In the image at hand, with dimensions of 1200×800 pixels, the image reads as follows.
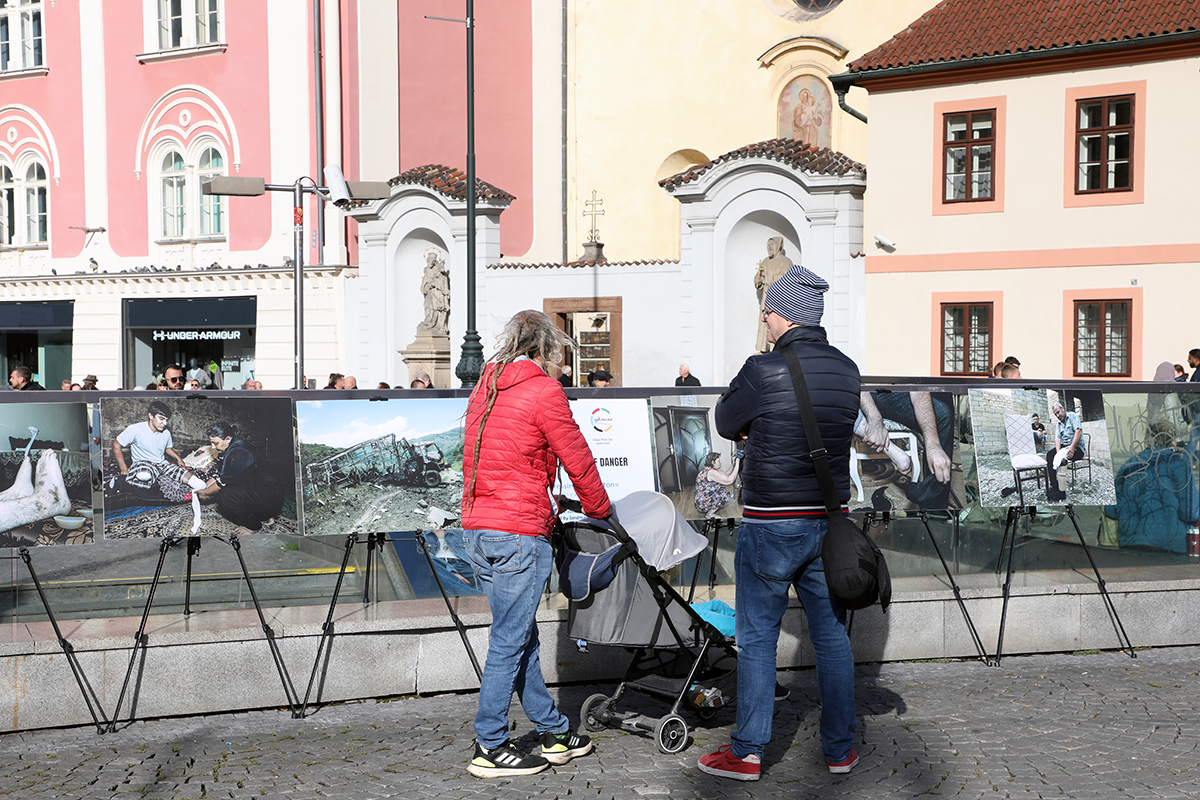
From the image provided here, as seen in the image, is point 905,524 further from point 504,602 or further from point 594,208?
point 594,208

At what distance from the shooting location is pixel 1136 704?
6500 mm

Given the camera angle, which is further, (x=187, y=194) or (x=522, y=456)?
(x=187, y=194)

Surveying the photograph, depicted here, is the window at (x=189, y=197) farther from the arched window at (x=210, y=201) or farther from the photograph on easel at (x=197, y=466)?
the photograph on easel at (x=197, y=466)

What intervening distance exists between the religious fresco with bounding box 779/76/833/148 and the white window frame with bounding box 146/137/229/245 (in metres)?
13.3

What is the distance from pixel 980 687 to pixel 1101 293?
15.5 meters

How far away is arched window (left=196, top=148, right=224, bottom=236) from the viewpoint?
30.2 metres

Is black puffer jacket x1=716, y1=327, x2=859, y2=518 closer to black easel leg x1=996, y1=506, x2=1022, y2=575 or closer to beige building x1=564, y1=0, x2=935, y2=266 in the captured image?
black easel leg x1=996, y1=506, x2=1022, y2=575

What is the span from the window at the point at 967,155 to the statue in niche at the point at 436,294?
33.1 feet

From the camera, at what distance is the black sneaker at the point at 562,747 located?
5535 millimetres

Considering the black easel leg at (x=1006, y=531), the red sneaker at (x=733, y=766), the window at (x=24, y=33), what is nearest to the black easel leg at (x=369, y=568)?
the red sneaker at (x=733, y=766)

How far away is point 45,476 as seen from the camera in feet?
21.0

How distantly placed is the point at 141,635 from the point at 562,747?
229cm

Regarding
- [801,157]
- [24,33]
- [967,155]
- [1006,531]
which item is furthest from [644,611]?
[24,33]

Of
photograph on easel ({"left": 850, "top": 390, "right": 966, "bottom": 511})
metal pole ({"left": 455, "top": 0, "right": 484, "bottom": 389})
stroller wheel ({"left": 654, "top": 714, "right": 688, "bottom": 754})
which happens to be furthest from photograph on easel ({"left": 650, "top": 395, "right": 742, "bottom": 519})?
metal pole ({"left": 455, "top": 0, "right": 484, "bottom": 389})
